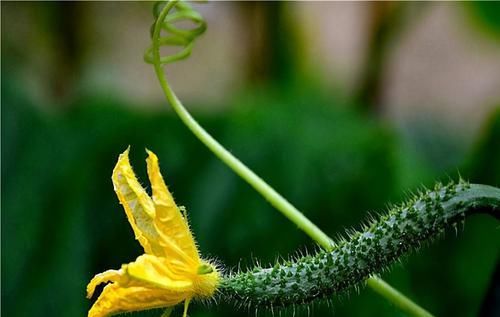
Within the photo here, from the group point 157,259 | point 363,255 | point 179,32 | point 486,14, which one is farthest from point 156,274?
point 486,14

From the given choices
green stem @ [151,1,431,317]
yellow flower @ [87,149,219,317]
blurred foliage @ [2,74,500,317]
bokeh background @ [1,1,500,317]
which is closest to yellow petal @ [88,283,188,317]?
yellow flower @ [87,149,219,317]

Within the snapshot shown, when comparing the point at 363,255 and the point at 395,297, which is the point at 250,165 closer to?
the point at 395,297

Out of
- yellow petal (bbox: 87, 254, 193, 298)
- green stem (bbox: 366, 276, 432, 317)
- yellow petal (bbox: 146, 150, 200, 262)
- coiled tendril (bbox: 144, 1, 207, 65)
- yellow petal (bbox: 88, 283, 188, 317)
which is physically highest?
coiled tendril (bbox: 144, 1, 207, 65)

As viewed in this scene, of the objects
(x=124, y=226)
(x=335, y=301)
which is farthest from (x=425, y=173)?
(x=124, y=226)

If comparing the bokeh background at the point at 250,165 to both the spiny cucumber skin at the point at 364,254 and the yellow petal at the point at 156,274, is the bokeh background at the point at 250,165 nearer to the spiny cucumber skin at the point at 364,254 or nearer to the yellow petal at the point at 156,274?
the spiny cucumber skin at the point at 364,254

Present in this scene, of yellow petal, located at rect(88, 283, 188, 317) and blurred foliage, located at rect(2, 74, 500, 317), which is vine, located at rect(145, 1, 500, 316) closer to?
yellow petal, located at rect(88, 283, 188, 317)
